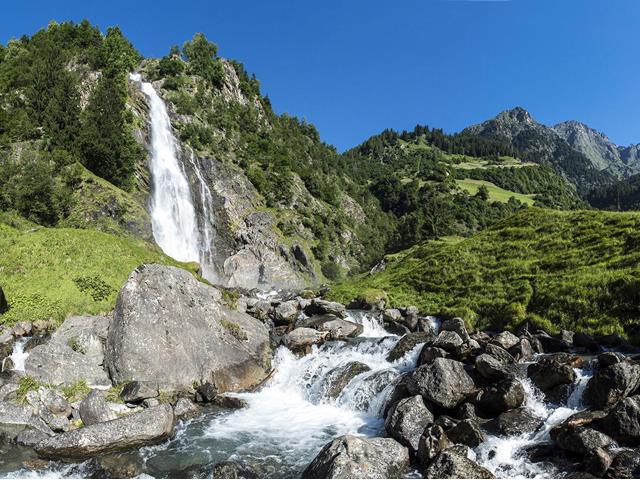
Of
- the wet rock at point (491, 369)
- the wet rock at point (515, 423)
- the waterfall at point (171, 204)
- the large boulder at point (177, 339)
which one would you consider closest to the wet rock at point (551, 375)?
the wet rock at point (491, 369)

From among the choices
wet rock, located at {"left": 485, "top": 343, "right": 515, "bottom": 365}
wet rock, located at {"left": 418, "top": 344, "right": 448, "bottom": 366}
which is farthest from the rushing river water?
wet rock, located at {"left": 485, "top": 343, "right": 515, "bottom": 365}

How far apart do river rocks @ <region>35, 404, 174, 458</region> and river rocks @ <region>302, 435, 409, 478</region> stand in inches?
270

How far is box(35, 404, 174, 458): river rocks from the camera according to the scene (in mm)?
15383

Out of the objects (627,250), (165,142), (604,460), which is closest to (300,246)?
(165,142)

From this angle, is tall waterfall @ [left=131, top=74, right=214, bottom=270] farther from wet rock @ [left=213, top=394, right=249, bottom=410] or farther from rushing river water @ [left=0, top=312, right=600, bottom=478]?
wet rock @ [left=213, top=394, right=249, bottom=410]

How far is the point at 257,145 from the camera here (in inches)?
4739

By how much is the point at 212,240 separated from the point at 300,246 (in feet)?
68.5

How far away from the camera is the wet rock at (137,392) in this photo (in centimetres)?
2011

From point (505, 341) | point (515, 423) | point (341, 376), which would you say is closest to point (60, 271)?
point (341, 376)

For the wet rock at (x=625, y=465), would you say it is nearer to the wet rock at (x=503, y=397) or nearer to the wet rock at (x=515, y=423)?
the wet rock at (x=515, y=423)

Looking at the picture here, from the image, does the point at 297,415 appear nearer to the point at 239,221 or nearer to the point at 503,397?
the point at 503,397

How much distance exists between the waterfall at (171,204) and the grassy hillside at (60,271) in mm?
37224

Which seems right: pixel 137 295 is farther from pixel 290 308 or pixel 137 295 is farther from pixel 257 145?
pixel 257 145

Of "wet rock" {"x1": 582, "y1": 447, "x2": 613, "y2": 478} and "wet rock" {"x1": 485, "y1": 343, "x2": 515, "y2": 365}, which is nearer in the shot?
"wet rock" {"x1": 582, "y1": 447, "x2": 613, "y2": 478}
